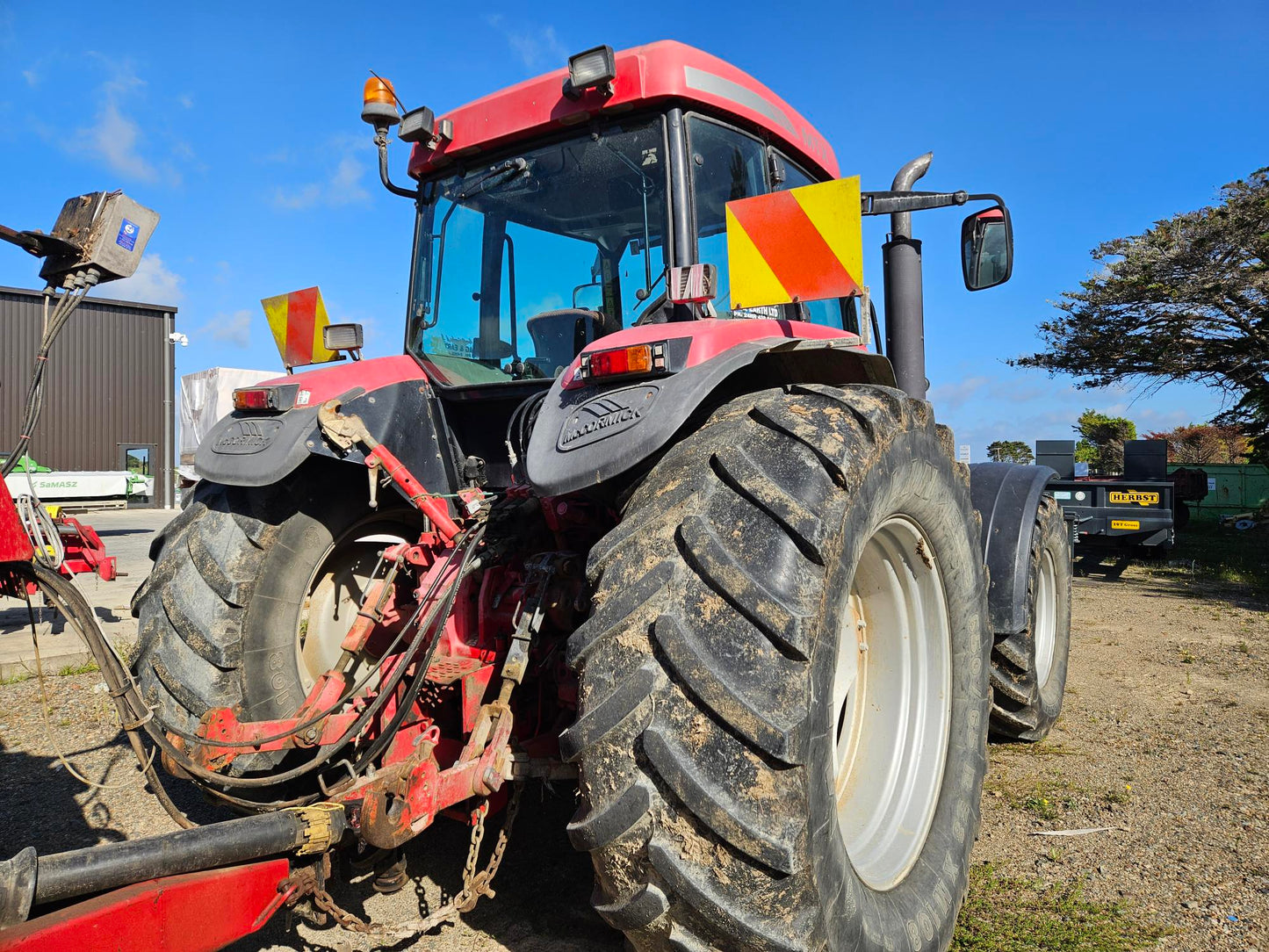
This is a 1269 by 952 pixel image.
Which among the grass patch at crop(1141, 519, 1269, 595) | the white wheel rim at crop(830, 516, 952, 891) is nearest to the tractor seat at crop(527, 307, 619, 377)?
the white wheel rim at crop(830, 516, 952, 891)

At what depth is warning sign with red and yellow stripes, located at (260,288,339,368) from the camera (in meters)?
3.22

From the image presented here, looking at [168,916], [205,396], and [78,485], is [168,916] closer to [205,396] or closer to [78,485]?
[78,485]

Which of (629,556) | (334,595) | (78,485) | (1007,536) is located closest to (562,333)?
(334,595)

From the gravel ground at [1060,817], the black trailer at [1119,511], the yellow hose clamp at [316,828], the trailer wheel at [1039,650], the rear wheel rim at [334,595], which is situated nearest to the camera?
the yellow hose clamp at [316,828]

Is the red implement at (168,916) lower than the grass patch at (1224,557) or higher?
higher

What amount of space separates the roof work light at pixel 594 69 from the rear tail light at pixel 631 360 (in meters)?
1.03

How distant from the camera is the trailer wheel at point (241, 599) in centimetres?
244

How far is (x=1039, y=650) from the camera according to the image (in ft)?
13.9

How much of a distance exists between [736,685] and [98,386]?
26109mm

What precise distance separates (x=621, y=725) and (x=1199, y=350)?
16.5m

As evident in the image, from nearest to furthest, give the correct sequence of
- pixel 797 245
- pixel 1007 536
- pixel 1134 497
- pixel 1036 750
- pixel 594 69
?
pixel 797 245 < pixel 594 69 < pixel 1007 536 < pixel 1036 750 < pixel 1134 497

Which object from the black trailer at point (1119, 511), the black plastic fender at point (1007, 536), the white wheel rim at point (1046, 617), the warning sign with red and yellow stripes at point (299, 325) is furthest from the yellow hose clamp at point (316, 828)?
the black trailer at point (1119, 511)

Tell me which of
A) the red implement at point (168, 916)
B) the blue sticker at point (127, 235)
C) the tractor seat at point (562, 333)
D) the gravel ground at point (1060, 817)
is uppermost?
the blue sticker at point (127, 235)

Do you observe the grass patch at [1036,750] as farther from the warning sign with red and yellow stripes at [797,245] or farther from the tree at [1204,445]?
the tree at [1204,445]
